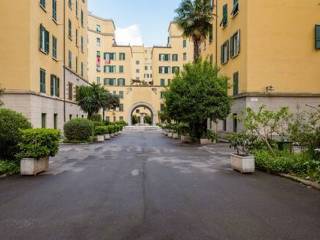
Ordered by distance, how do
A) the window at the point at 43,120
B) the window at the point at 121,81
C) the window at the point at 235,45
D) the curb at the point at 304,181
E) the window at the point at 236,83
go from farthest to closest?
the window at the point at 121,81, the window at the point at 236,83, the window at the point at 235,45, the window at the point at 43,120, the curb at the point at 304,181

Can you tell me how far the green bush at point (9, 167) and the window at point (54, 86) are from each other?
61.0 ft

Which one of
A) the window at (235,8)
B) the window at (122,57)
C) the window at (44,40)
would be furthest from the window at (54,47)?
the window at (122,57)

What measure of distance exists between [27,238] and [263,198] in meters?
5.20

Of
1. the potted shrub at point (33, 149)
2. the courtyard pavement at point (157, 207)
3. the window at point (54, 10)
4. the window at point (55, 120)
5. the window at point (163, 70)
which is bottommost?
the courtyard pavement at point (157, 207)

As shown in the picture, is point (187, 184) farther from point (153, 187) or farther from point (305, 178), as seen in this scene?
point (305, 178)

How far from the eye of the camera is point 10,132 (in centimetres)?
1159

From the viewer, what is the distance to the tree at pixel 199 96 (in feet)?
77.9

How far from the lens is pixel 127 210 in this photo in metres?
6.55

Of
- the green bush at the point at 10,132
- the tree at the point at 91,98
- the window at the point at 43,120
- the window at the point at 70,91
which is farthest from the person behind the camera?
the tree at the point at 91,98

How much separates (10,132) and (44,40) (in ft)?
57.0

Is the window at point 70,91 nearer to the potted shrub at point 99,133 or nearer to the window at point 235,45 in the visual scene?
the potted shrub at point 99,133

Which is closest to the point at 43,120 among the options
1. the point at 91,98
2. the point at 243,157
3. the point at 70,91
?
the point at 70,91

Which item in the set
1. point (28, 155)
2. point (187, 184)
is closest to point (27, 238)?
point (187, 184)

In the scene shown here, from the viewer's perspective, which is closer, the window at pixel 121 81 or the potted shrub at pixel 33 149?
the potted shrub at pixel 33 149
